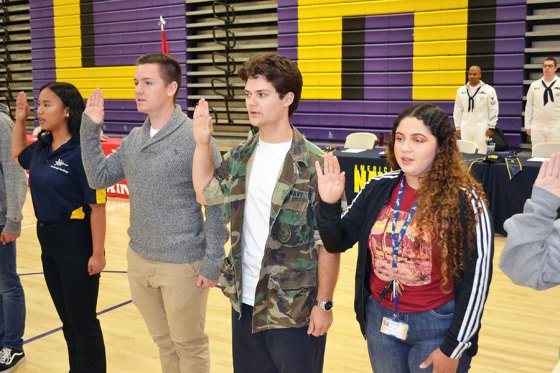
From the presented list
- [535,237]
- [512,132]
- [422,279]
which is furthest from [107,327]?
[512,132]

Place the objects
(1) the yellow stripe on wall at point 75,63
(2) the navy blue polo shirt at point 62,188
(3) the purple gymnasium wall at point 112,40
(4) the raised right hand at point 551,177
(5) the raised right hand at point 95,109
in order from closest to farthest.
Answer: (4) the raised right hand at point 551,177 < (5) the raised right hand at point 95,109 < (2) the navy blue polo shirt at point 62,188 < (3) the purple gymnasium wall at point 112,40 < (1) the yellow stripe on wall at point 75,63

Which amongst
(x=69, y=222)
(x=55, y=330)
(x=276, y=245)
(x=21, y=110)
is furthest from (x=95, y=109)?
(x=55, y=330)

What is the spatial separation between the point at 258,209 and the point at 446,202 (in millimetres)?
729

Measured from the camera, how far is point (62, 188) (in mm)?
3117

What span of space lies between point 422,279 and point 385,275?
139 millimetres

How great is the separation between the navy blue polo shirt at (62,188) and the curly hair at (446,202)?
5.62 feet

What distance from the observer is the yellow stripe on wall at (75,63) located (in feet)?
44.2

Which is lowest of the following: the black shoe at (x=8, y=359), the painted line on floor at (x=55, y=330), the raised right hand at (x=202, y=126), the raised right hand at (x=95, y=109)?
the painted line on floor at (x=55, y=330)

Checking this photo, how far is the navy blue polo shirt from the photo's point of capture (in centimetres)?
311

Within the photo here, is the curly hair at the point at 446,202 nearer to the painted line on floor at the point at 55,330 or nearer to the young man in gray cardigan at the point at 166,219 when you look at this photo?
the young man in gray cardigan at the point at 166,219

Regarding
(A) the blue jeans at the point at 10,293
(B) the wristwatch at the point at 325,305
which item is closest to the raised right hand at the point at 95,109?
(A) the blue jeans at the point at 10,293

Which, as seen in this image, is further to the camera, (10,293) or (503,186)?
(503,186)

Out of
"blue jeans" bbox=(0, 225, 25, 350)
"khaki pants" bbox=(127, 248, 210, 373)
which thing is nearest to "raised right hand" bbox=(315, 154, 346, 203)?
"khaki pants" bbox=(127, 248, 210, 373)

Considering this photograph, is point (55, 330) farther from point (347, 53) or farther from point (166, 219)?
point (347, 53)
